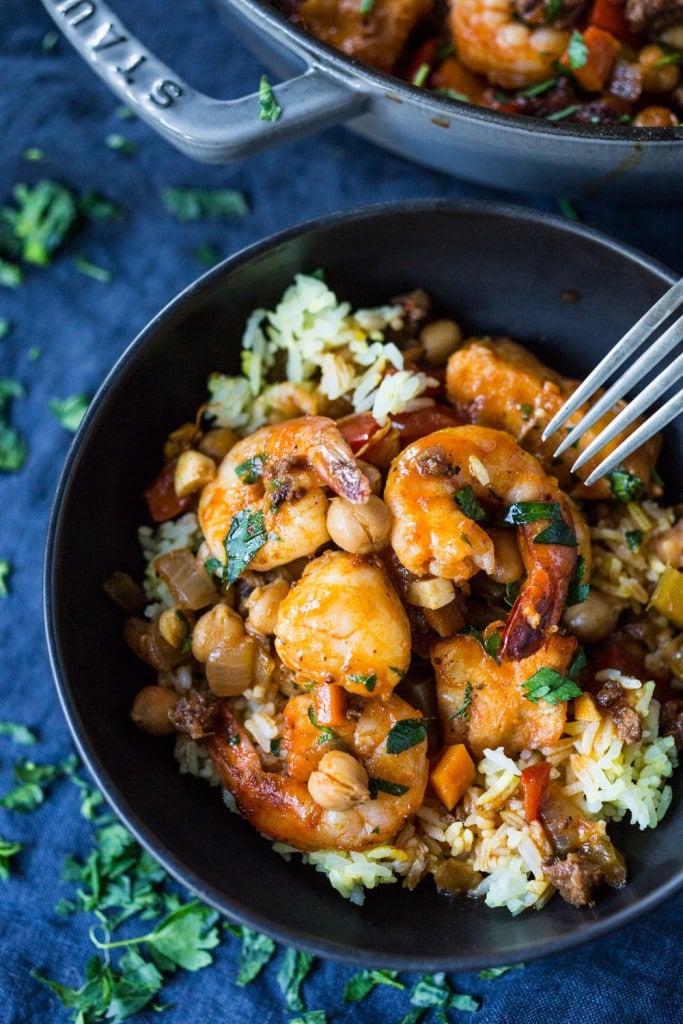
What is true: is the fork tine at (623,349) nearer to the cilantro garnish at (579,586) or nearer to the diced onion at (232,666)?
the cilantro garnish at (579,586)

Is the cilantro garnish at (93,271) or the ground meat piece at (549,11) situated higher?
the ground meat piece at (549,11)

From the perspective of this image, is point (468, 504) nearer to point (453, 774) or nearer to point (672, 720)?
point (453, 774)

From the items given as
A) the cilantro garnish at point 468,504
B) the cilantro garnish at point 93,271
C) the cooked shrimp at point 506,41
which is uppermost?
the cooked shrimp at point 506,41

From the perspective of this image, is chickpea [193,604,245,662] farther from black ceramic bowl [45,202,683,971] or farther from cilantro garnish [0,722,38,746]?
cilantro garnish [0,722,38,746]

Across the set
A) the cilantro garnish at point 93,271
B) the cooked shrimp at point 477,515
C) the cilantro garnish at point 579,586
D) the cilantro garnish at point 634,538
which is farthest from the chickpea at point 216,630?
the cilantro garnish at point 93,271

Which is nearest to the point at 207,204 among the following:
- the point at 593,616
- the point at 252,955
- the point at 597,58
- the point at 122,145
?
the point at 122,145

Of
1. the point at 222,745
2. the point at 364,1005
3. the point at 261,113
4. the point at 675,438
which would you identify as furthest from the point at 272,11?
the point at 364,1005
